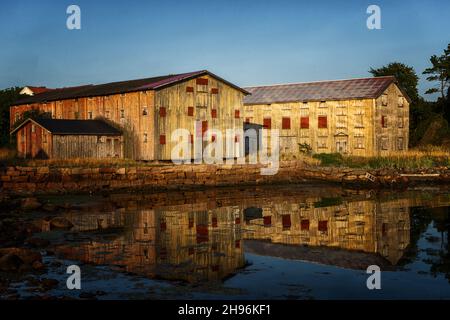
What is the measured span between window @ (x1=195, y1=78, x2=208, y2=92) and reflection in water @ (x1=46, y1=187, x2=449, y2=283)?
51.0 ft

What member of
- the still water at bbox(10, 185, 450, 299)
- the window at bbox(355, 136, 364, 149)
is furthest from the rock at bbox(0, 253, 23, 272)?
the window at bbox(355, 136, 364, 149)

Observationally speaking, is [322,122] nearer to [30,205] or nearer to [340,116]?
[340,116]

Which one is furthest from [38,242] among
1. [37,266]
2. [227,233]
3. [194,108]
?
[194,108]

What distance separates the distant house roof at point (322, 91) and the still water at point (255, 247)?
22.5 m

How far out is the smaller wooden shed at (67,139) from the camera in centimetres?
3716

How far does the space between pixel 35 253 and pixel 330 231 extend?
945cm

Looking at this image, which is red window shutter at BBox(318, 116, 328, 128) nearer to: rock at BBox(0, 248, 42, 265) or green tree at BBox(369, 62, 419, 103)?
green tree at BBox(369, 62, 419, 103)

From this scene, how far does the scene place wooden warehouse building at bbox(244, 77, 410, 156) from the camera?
47500mm

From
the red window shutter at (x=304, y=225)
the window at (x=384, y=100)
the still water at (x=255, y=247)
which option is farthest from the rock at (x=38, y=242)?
the window at (x=384, y=100)

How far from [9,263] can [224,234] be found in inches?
279

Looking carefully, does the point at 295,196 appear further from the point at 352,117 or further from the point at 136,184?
the point at 352,117
